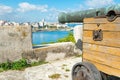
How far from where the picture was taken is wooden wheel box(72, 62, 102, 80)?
17.3ft

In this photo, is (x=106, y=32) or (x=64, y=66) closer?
(x=106, y=32)

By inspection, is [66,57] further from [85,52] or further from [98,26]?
[98,26]

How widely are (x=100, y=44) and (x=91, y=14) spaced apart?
0.74 metres

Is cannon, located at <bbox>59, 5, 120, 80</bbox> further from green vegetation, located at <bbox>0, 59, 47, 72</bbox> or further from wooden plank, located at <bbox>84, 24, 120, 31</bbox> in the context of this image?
green vegetation, located at <bbox>0, 59, 47, 72</bbox>

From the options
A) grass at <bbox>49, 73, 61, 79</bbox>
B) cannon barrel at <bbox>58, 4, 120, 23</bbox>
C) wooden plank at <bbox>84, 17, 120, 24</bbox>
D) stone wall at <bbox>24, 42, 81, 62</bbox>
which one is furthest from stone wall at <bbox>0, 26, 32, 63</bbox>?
wooden plank at <bbox>84, 17, 120, 24</bbox>

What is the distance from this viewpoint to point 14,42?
870 centimetres

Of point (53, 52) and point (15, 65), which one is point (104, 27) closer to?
point (15, 65)

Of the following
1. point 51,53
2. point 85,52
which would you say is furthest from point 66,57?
point 85,52

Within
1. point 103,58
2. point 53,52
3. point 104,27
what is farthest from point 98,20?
point 53,52

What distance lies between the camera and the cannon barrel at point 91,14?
4.83 meters

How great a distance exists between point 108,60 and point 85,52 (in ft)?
2.93

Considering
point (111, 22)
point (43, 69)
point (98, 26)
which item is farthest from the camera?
point (43, 69)

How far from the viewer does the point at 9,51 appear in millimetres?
8609

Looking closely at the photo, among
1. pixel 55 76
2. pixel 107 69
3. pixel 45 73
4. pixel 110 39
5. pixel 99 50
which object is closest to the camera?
pixel 110 39
